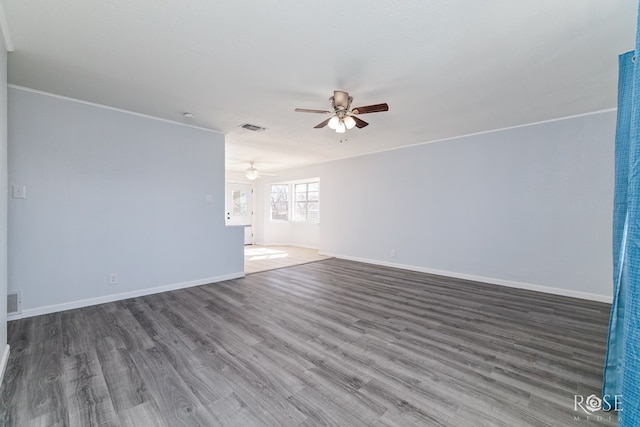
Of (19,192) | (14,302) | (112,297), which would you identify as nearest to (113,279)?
(112,297)

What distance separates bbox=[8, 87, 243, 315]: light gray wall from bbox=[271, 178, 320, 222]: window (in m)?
4.00

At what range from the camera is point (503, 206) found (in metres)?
4.33

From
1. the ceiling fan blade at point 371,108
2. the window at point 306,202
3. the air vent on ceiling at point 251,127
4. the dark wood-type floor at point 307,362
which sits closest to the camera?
the dark wood-type floor at point 307,362

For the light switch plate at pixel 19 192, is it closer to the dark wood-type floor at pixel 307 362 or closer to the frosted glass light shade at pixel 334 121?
the dark wood-type floor at pixel 307 362

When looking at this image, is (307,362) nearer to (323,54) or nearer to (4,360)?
(4,360)

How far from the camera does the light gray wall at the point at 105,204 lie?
2961mm

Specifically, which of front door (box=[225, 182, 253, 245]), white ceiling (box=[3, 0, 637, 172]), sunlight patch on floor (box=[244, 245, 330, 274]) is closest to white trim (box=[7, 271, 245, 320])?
sunlight patch on floor (box=[244, 245, 330, 274])

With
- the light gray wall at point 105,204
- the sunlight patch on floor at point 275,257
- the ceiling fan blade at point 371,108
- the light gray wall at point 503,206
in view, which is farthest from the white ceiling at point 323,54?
the sunlight patch on floor at point 275,257

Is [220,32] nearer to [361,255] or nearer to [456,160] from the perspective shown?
[456,160]

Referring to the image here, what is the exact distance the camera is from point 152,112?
362cm

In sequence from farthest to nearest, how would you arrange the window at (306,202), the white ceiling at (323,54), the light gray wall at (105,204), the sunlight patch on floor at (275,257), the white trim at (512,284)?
the window at (306,202)
the sunlight patch on floor at (275,257)
the white trim at (512,284)
the light gray wall at (105,204)
the white ceiling at (323,54)

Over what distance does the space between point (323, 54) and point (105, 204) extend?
10.8ft

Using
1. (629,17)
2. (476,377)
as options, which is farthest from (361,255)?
(629,17)

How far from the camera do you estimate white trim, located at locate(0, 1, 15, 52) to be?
1.82 metres
